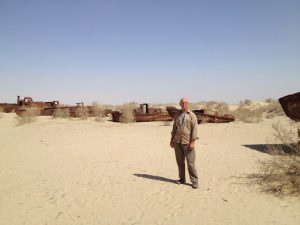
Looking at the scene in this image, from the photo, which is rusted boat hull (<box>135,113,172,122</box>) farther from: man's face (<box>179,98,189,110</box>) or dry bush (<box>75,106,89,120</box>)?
man's face (<box>179,98,189,110</box>)

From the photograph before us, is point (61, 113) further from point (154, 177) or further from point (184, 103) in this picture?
point (184, 103)

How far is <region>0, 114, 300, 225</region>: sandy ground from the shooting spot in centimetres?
542

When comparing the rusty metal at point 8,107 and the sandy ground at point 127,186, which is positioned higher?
the rusty metal at point 8,107

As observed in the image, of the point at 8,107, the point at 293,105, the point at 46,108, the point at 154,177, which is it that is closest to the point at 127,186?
the point at 154,177

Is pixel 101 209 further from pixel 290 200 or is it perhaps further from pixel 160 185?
pixel 290 200

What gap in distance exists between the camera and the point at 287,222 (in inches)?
199

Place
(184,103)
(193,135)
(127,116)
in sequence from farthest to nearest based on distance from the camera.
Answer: (127,116) < (184,103) < (193,135)

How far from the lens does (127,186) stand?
281 inches

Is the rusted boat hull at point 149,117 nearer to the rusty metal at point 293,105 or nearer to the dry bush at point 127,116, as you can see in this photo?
the dry bush at point 127,116

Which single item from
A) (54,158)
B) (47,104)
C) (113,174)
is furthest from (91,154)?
(47,104)

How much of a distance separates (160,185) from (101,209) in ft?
5.90

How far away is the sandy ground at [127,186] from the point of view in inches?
213

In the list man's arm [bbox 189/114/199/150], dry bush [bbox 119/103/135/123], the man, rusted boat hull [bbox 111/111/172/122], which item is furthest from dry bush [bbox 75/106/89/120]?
man's arm [bbox 189/114/199/150]

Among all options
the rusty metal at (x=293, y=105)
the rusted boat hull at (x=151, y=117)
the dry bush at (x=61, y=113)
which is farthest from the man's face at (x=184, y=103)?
the dry bush at (x=61, y=113)
